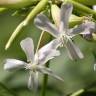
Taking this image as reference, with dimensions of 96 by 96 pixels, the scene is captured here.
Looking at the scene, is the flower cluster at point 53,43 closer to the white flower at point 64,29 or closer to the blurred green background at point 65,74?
the white flower at point 64,29

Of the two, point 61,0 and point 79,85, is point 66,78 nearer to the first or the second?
point 79,85

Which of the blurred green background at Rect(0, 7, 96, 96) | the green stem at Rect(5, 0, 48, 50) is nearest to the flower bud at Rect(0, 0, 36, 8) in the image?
the green stem at Rect(5, 0, 48, 50)

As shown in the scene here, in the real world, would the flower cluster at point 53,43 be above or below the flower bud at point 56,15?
below

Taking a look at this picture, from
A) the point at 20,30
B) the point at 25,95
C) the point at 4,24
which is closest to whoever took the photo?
the point at 20,30

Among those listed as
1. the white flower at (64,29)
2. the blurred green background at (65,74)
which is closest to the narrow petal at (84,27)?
the white flower at (64,29)

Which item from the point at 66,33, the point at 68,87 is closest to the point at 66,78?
the point at 68,87

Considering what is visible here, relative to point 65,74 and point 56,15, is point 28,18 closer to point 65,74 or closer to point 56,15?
point 56,15

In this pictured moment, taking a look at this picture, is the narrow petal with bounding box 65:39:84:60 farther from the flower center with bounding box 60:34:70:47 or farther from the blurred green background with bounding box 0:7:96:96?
the blurred green background with bounding box 0:7:96:96
